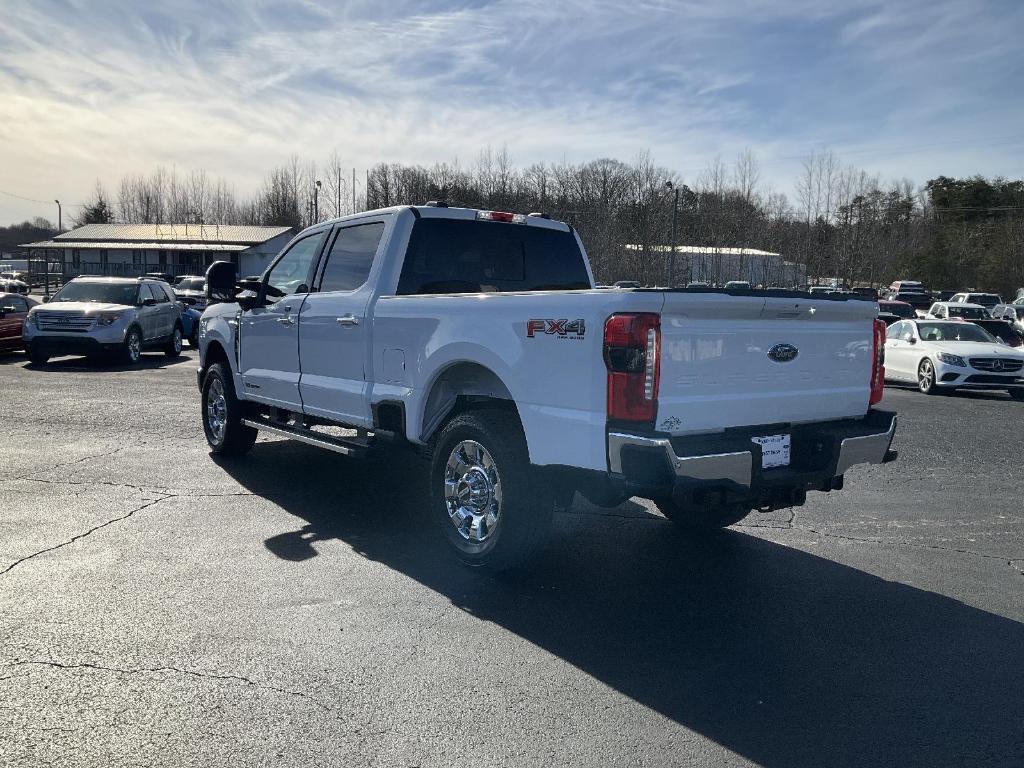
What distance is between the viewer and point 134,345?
18.2 m

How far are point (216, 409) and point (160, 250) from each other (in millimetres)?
60707

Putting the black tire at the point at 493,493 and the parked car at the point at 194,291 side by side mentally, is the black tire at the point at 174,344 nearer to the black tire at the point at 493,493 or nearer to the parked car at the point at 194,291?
the parked car at the point at 194,291

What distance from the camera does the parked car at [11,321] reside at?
59.7 feet

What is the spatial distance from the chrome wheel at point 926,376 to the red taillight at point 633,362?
14261mm

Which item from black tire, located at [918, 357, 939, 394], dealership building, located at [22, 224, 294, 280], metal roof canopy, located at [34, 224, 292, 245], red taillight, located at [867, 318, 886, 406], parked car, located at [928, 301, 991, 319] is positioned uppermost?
metal roof canopy, located at [34, 224, 292, 245]

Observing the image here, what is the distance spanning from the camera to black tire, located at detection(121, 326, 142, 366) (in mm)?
17875

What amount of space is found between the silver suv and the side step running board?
36.0 feet

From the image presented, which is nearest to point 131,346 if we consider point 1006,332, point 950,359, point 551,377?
point 551,377

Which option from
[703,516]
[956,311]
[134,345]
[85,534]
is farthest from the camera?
[956,311]

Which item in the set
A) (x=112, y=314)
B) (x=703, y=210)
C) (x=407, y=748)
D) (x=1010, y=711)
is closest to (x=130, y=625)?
(x=407, y=748)

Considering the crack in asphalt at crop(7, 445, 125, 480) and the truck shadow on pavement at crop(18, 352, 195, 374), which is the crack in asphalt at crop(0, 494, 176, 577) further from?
the truck shadow on pavement at crop(18, 352, 195, 374)

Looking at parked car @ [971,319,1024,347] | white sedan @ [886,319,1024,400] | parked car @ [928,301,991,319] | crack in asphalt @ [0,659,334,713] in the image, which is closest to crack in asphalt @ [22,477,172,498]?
crack in asphalt @ [0,659,334,713]

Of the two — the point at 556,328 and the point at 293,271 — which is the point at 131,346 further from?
the point at 556,328

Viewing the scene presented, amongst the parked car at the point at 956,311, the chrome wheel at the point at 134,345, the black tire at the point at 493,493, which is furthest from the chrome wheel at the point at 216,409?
the parked car at the point at 956,311
